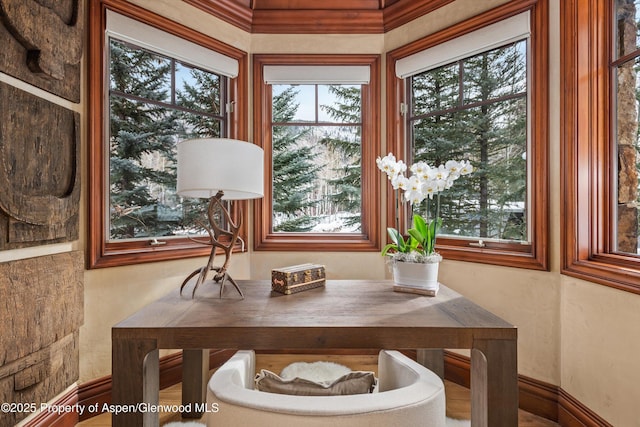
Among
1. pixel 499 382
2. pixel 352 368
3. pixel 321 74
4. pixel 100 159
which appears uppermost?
pixel 321 74

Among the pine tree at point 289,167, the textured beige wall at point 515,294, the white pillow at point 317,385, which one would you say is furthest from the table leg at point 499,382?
the pine tree at point 289,167

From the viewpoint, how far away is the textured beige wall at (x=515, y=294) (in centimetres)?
148

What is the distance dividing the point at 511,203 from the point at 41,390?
8.47 ft

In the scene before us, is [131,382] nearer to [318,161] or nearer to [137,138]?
[137,138]

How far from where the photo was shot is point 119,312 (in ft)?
6.36

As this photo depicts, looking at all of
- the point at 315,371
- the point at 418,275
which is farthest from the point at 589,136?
the point at 315,371

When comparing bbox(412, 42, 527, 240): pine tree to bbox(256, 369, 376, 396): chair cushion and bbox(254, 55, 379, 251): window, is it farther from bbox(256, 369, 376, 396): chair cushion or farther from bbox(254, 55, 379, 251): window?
bbox(256, 369, 376, 396): chair cushion

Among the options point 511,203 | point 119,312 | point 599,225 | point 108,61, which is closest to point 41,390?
point 119,312

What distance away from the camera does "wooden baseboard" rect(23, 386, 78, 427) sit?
4.98 ft

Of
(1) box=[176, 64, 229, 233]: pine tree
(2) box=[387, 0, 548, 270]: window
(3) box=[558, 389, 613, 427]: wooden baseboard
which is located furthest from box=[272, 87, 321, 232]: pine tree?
(3) box=[558, 389, 613, 427]: wooden baseboard

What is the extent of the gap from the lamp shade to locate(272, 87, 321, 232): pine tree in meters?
1.24

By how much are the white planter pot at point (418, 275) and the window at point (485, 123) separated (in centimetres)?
76

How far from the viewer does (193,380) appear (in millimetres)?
1706

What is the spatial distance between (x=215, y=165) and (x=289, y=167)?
52.3 inches
